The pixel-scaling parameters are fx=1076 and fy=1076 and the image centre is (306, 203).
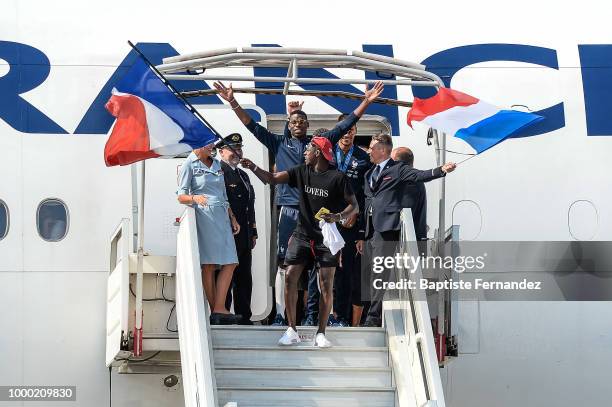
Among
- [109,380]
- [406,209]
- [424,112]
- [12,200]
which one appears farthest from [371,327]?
[12,200]

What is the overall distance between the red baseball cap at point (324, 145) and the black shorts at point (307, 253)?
72cm

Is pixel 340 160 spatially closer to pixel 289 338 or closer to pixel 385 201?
pixel 385 201

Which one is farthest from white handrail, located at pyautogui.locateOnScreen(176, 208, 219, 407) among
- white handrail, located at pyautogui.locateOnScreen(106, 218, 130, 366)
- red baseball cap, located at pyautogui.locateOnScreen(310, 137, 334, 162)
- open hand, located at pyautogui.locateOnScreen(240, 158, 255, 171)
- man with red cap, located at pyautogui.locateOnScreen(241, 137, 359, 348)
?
red baseball cap, located at pyautogui.locateOnScreen(310, 137, 334, 162)

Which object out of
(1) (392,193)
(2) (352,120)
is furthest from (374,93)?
(1) (392,193)

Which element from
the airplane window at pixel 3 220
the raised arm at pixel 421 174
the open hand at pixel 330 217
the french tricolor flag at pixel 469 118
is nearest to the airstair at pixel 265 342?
the french tricolor flag at pixel 469 118

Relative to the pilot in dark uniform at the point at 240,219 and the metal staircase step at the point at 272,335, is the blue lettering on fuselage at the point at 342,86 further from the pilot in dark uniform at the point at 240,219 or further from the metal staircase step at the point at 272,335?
the metal staircase step at the point at 272,335

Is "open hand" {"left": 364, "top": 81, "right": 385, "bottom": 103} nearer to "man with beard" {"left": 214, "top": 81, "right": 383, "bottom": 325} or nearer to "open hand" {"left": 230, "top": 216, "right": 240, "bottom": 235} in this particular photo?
"man with beard" {"left": 214, "top": 81, "right": 383, "bottom": 325}

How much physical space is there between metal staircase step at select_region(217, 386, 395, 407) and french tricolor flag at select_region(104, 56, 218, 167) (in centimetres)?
206

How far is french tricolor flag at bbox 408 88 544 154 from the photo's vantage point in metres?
9.41

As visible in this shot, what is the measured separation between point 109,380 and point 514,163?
175 inches

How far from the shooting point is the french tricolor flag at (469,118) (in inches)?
370

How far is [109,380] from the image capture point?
33.3ft

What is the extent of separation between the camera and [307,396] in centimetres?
873

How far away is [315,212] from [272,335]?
1151 millimetres
